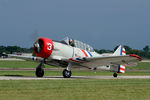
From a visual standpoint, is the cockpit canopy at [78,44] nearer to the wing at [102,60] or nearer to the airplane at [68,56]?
the airplane at [68,56]

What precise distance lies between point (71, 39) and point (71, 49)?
748 millimetres

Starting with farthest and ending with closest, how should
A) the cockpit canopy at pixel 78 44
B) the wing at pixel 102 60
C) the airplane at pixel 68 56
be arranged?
the cockpit canopy at pixel 78 44
the wing at pixel 102 60
the airplane at pixel 68 56

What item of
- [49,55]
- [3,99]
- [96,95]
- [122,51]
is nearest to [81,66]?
[49,55]

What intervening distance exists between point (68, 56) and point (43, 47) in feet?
7.04

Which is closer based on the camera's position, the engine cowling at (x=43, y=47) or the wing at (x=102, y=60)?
the engine cowling at (x=43, y=47)

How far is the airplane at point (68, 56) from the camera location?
21022mm

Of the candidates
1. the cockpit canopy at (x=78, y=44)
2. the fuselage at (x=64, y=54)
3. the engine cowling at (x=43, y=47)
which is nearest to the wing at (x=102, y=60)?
the fuselage at (x=64, y=54)

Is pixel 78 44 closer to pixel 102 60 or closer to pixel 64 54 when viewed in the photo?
pixel 64 54

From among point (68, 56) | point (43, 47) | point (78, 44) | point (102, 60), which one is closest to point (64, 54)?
point (68, 56)

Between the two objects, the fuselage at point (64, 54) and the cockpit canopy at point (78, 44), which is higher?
the cockpit canopy at point (78, 44)

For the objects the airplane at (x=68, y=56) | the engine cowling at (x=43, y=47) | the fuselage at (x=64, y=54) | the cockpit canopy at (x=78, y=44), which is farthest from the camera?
the cockpit canopy at (x=78, y=44)

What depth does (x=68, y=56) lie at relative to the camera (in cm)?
2217

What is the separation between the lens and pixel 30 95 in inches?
452

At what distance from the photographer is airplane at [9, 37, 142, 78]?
69.0 feet
